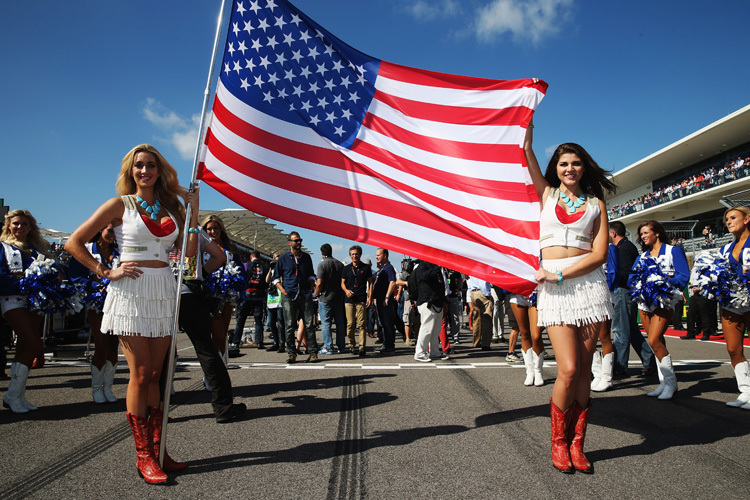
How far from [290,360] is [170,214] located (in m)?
5.25

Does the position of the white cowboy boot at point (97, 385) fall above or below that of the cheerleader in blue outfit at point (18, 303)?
below

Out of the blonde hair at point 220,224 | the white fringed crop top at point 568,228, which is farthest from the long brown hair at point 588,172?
the blonde hair at point 220,224

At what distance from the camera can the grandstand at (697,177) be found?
110 feet

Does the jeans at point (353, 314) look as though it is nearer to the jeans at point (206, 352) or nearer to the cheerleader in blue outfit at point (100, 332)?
the cheerleader in blue outfit at point (100, 332)

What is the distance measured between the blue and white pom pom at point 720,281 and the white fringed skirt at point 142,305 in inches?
206

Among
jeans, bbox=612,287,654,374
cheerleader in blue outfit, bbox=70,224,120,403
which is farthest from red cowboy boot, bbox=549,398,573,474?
cheerleader in blue outfit, bbox=70,224,120,403

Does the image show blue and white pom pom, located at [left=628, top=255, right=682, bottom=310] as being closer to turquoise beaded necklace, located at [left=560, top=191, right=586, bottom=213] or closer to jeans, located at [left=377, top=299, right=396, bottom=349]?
turquoise beaded necklace, located at [left=560, top=191, right=586, bottom=213]

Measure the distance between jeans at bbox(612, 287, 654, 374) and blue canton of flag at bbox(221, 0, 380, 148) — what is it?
444 centimetres

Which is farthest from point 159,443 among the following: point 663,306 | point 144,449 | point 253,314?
point 253,314

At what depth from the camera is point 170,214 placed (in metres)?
3.42

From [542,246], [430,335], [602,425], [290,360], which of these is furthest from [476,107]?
[290,360]

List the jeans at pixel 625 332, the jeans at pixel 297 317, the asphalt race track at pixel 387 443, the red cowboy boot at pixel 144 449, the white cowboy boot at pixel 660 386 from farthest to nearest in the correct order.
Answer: the jeans at pixel 297 317 < the jeans at pixel 625 332 < the white cowboy boot at pixel 660 386 < the red cowboy boot at pixel 144 449 < the asphalt race track at pixel 387 443

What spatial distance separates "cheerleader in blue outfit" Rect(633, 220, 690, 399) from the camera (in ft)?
16.9

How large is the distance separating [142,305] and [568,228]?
2.91 metres
